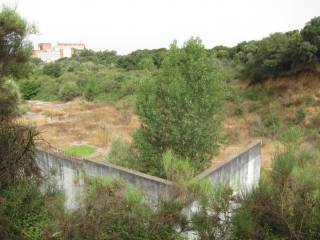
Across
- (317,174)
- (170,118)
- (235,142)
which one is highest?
(170,118)

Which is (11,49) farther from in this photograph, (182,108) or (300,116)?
(300,116)

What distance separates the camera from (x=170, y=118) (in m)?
7.82

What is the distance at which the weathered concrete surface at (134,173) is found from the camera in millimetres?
5922

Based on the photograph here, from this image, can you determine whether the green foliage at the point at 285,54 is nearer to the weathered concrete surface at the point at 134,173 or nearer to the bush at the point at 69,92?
the weathered concrete surface at the point at 134,173

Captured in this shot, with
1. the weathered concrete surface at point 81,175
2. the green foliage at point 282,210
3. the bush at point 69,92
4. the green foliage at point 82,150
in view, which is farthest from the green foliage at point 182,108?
the bush at point 69,92

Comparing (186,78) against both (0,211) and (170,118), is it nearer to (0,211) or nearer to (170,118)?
(170,118)

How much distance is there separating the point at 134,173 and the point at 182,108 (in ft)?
8.05

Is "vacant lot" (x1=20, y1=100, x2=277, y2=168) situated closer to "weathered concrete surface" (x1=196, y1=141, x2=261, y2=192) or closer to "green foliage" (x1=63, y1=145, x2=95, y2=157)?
"green foliage" (x1=63, y1=145, x2=95, y2=157)

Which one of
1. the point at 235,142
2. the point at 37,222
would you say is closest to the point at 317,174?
the point at 37,222

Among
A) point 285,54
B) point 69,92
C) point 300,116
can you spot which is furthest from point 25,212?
point 69,92

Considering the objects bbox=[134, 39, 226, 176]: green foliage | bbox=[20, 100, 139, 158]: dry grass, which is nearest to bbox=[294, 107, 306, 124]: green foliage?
bbox=[20, 100, 139, 158]: dry grass

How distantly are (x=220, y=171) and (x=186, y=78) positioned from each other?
114 inches

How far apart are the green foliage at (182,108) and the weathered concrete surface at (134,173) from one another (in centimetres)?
105

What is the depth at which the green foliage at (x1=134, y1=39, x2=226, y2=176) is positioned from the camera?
25.7 ft
